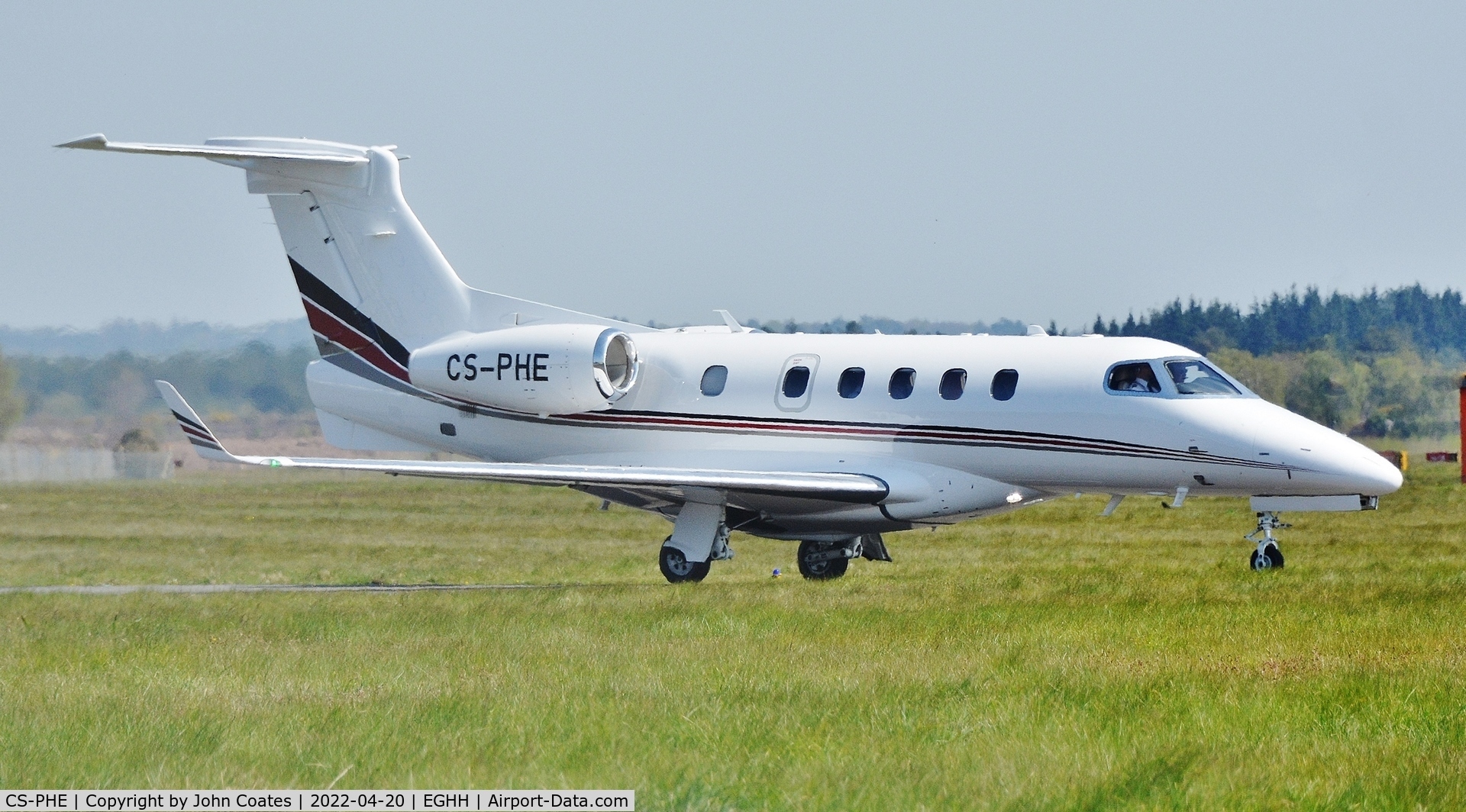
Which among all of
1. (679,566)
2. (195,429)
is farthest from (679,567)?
(195,429)

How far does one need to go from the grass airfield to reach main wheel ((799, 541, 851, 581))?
1.86 feet

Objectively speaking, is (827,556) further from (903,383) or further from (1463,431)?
(1463,431)

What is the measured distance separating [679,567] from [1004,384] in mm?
4577

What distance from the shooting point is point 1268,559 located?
1994cm

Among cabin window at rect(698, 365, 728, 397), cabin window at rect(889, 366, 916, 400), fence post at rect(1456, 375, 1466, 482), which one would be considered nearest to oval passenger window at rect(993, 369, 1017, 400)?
cabin window at rect(889, 366, 916, 400)

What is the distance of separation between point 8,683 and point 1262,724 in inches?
301

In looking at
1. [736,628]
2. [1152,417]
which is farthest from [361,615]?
[1152,417]

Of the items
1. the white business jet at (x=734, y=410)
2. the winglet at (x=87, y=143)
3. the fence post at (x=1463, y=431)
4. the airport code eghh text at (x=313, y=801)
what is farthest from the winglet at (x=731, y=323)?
the fence post at (x=1463, y=431)

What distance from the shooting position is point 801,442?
21281mm

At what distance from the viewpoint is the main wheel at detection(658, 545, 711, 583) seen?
848 inches

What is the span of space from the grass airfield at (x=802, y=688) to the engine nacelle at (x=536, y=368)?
7.76 feet

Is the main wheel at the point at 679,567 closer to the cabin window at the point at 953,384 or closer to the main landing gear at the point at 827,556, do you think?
the main landing gear at the point at 827,556

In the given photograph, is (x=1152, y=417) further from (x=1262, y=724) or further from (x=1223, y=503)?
(x=1223, y=503)

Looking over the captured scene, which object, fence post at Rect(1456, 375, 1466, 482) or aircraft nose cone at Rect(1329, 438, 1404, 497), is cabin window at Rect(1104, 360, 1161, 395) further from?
fence post at Rect(1456, 375, 1466, 482)
